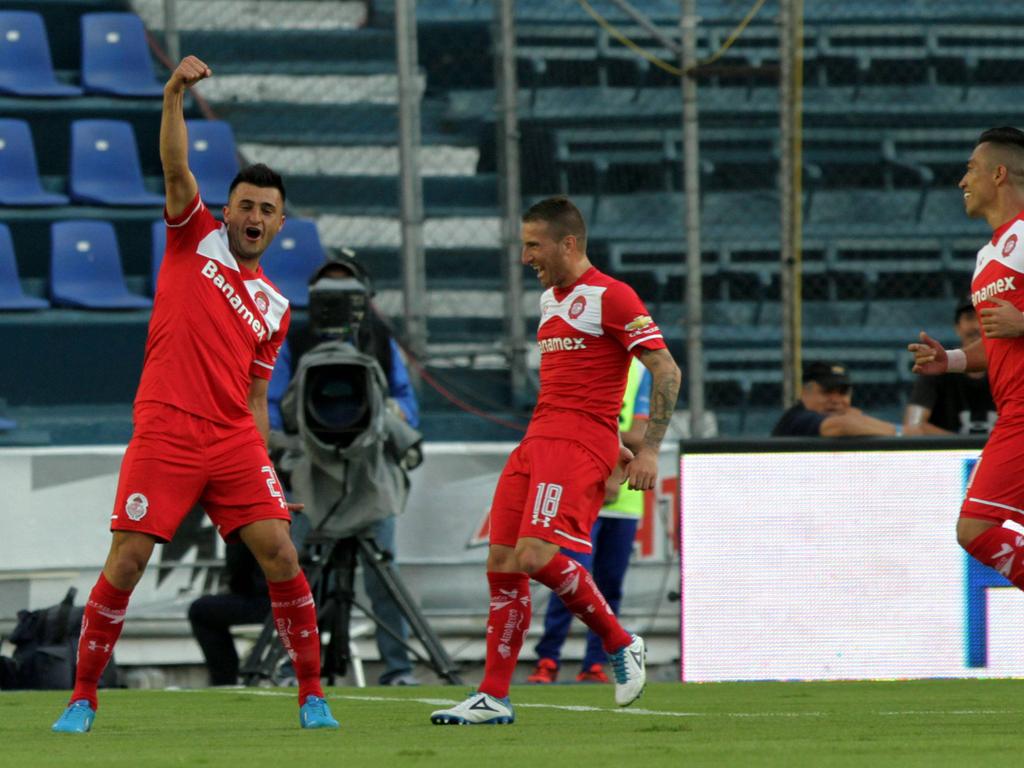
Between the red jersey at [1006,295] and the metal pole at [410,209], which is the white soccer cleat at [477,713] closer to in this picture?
the red jersey at [1006,295]

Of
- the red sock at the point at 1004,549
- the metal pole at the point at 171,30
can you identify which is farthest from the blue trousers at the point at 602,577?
the metal pole at the point at 171,30

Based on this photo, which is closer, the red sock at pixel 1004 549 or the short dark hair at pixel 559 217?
the red sock at pixel 1004 549

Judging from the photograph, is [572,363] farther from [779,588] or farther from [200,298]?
[779,588]

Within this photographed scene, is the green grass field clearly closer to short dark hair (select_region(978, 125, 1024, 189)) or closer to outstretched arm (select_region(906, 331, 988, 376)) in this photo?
outstretched arm (select_region(906, 331, 988, 376))

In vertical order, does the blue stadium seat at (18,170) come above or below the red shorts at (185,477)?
above

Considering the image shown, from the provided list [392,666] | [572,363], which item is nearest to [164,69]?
[392,666]

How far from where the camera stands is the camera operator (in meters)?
9.29

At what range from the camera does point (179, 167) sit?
576cm

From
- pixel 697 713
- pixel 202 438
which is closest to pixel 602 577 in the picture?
pixel 697 713

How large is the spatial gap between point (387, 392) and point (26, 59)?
21.3 feet

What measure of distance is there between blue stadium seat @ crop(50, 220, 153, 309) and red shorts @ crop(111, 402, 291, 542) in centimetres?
745

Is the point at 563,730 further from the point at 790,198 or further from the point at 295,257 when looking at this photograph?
the point at 295,257

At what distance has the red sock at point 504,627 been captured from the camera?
626 cm

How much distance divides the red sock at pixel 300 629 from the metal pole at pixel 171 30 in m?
9.00
